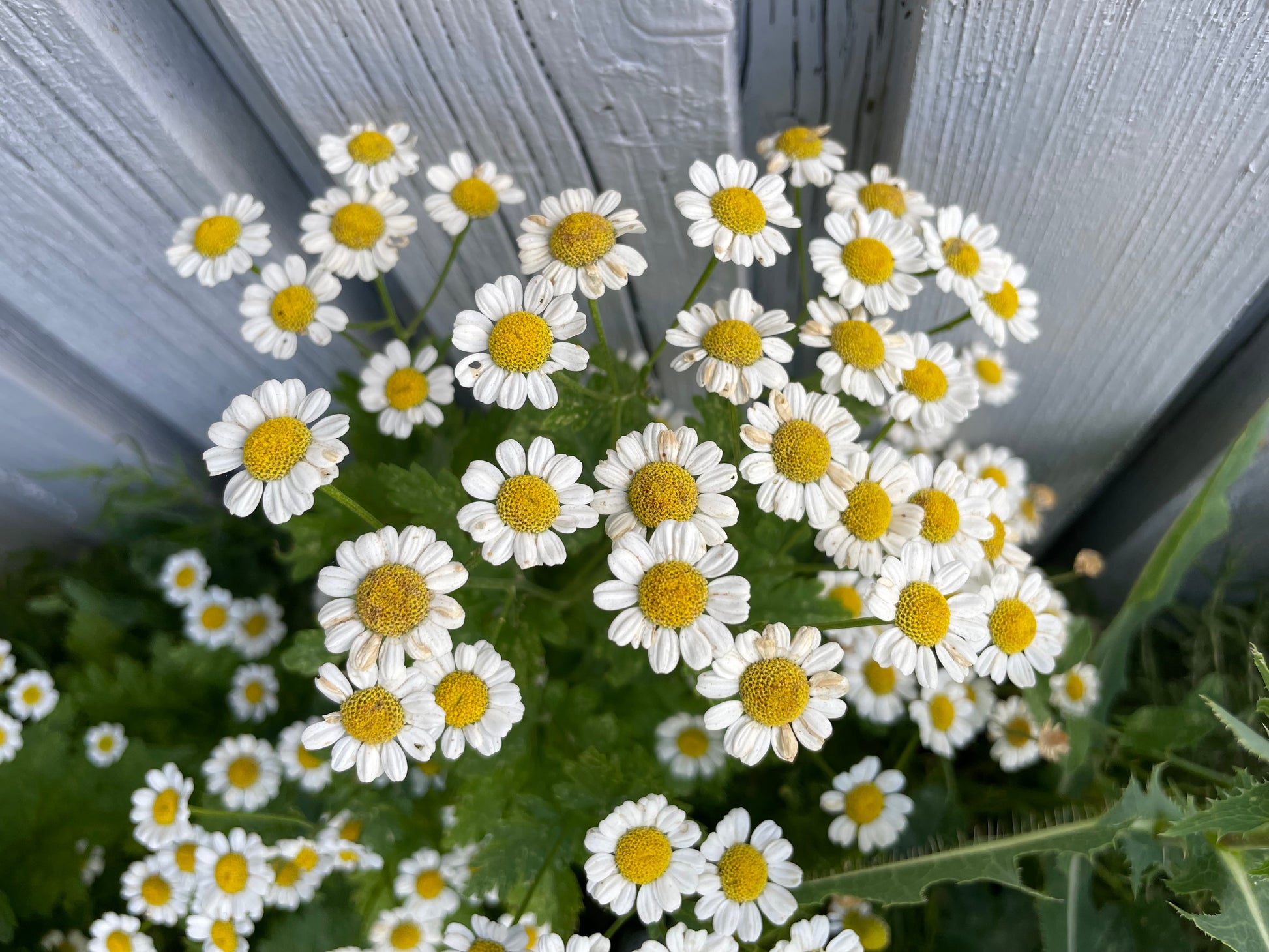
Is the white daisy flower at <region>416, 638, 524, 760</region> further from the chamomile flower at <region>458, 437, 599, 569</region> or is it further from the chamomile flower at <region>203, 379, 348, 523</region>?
the chamomile flower at <region>203, 379, 348, 523</region>

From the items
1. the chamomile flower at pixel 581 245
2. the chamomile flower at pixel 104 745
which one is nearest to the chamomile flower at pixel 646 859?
the chamomile flower at pixel 581 245

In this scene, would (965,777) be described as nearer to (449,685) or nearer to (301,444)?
(449,685)

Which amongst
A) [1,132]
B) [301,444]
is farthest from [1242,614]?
[1,132]

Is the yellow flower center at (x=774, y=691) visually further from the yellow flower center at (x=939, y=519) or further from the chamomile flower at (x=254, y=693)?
the chamomile flower at (x=254, y=693)

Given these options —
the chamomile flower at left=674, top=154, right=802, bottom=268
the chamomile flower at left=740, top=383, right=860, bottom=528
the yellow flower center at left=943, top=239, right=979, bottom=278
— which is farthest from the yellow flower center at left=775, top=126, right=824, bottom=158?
the chamomile flower at left=740, top=383, right=860, bottom=528

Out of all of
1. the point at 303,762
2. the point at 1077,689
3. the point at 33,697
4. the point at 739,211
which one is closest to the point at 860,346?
the point at 739,211

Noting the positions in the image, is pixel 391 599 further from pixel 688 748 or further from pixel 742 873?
pixel 688 748
